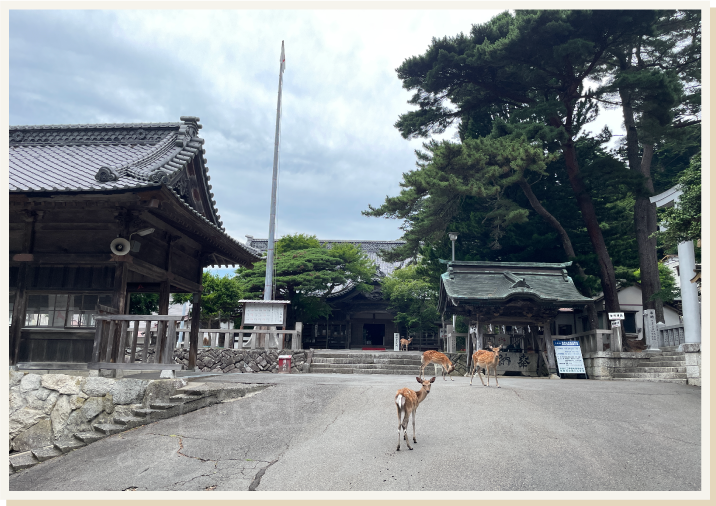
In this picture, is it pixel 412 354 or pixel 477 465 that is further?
pixel 412 354

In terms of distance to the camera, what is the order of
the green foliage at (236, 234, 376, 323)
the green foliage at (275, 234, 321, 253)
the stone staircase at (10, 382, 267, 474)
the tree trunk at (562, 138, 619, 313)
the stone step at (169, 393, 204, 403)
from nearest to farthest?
the stone staircase at (10, 382, 267, 474)
the stone step at (169, 393, 204, 403)
the tree trunk at (562, 138, 619, 313)
the green foliage at (236, 234, 376, 323)
the green foliage at (275, 234, 321, 253)

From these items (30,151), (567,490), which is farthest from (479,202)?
(567,490)

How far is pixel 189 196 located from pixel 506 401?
9.19 metres

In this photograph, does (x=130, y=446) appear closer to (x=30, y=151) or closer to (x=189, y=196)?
(x=189, y=196)

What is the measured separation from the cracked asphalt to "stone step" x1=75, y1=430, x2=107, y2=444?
0.65 m

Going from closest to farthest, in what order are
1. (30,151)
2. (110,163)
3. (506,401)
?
1. (506,401)
2. (110,163)
3. (30,151)

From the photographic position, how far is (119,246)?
9648 mm

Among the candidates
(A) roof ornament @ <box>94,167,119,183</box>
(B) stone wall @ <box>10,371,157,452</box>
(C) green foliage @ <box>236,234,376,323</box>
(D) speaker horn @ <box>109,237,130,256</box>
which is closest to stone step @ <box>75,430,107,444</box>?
(B) stone wall @ <box>10,371,157,452</box>

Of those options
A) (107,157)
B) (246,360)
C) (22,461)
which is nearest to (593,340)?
(246,360)

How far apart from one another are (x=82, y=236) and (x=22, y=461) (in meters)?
4.44

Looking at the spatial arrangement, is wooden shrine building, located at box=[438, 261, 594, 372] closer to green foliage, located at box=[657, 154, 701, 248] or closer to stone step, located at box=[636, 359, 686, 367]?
stone step, located at box=[636, 359, 686, 367]

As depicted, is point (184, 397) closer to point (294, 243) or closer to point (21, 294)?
point (21, 294)

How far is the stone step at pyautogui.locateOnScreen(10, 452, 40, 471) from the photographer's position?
755 cm

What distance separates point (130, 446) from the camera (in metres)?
6.51
